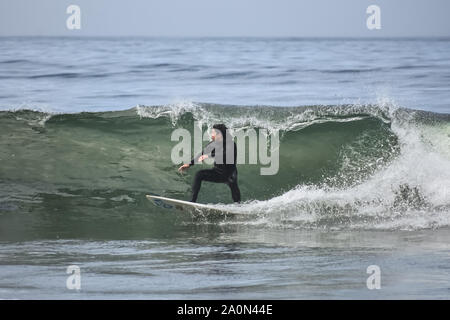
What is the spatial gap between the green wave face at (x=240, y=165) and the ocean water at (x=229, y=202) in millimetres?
39

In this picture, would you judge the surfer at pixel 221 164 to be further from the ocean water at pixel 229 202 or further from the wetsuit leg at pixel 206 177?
the ocean water at pixel 229 202

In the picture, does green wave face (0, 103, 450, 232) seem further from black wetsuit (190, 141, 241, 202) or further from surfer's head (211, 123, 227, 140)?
surfer's head (211, 123, 227, 140)

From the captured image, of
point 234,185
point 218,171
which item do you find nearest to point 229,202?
point 234,185

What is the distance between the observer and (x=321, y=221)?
11.1 meters

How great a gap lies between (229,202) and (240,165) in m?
1.58

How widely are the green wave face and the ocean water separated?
4cm

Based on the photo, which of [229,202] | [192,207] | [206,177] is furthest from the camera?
[229,202]

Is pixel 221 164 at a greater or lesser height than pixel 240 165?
→ greater

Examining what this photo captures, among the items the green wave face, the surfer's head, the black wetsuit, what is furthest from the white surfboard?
the surfer's head

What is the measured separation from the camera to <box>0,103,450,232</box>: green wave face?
12.3m

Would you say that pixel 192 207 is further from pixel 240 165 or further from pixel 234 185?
pixel 240 165

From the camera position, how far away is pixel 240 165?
14.5 meters

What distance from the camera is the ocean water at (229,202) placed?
25.9ft
